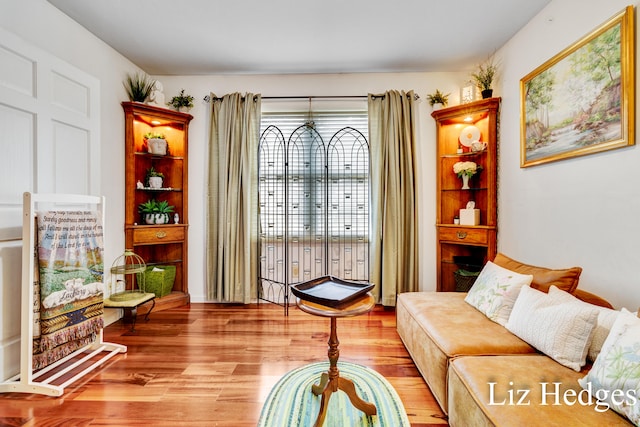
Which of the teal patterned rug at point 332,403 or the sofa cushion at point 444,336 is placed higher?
the sofa cushion at point 444,336

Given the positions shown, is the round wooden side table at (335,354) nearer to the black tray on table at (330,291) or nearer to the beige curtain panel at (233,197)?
the black tray on table at (330,291)

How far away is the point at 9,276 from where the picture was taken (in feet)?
6.62

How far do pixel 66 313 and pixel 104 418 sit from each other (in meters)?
0.84

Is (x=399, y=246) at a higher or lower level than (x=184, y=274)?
higher

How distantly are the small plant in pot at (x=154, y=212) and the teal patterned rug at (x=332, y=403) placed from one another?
2378 millimetres

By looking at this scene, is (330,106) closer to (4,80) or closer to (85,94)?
(85,94)

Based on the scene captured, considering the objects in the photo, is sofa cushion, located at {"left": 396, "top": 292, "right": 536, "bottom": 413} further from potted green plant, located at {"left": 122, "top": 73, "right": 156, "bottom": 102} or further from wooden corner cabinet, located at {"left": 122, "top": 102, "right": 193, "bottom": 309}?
potted green plant, located at {"left": 122, "top": 73, "right": 156, "bottom": 102}

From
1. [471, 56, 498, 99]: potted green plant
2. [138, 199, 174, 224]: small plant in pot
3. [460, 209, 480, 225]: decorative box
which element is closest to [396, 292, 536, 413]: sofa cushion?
[460, 209, 480, 225]: decorative box

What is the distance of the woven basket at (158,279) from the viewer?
333 centimetres

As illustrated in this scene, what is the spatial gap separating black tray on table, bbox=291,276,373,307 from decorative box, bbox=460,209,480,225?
2.09m

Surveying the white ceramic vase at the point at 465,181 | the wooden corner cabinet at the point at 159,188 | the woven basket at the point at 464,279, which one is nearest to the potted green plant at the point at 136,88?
the wooden corner cabinet at the point at 159,188

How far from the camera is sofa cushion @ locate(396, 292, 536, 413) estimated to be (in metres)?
1.67

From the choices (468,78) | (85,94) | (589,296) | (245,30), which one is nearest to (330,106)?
(245,30)

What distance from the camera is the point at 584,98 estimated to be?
2.01 metres
